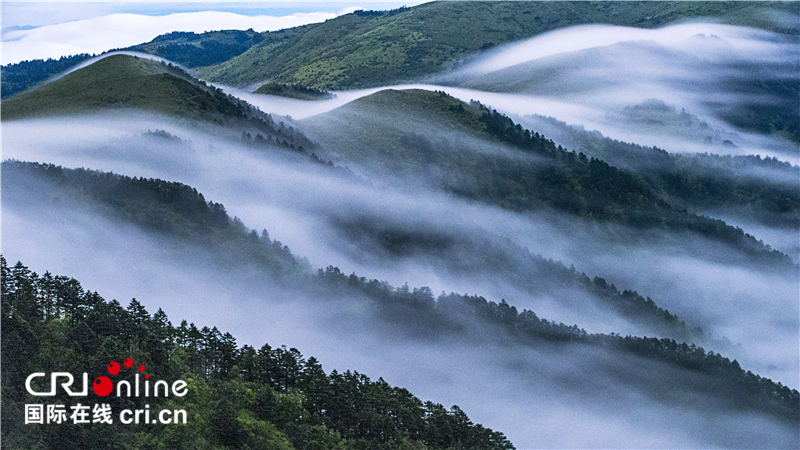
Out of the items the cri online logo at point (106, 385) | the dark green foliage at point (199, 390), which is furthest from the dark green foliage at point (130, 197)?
the cri online logo at point (106, 385)

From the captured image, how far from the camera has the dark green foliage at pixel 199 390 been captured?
→ 268 ft

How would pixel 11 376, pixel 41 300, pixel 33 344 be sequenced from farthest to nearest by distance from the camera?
1. pixel 41 300
2. pixel 33 344
3. pixel 11 376

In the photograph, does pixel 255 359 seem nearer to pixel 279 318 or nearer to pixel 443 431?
pixel 443 431

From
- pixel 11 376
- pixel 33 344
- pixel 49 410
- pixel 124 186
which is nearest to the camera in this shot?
pixel 49 410

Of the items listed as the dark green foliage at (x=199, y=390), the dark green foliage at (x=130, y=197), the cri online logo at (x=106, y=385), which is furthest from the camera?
the dark green foliage at (x=130, y=197)

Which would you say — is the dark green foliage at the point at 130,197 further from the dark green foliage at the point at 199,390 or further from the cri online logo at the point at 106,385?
the cri online logo at the point at 106,385

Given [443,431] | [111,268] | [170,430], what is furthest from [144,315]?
[111,268]

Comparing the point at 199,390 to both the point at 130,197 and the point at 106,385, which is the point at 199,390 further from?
the point at 130,197

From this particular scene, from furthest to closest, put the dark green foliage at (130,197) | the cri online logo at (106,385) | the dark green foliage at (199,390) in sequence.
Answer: the dark green foliage at (130,197) → the dark green foliage at (199,390) → the cri online logo at (106,385)

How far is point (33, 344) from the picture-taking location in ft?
292

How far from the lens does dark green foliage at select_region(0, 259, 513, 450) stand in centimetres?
8175

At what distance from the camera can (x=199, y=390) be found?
307 feet

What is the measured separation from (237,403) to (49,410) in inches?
Result: 907

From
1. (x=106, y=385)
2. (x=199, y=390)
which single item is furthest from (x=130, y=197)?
(x=106, y=385)
